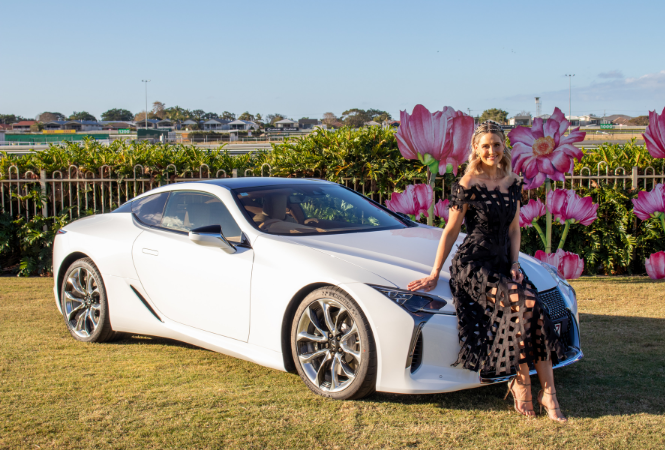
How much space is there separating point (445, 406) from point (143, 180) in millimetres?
6805

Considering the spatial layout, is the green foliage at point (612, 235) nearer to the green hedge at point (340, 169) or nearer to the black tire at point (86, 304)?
the green hedge at point (340, 169)

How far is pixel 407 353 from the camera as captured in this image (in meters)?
3.56

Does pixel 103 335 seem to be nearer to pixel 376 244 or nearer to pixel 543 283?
pixel 376 244

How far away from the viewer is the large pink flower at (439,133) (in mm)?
6727

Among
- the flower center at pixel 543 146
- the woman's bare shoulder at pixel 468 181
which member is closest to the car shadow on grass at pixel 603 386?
the woman's bare shoulder at pixel 468 181

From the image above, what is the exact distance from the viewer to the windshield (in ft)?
15.6

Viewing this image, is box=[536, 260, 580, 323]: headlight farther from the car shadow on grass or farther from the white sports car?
the car shadow on grass

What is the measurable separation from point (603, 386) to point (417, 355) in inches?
57.1

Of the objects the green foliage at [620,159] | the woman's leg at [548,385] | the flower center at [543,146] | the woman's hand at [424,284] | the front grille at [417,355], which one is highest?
the flower center at [543,146]

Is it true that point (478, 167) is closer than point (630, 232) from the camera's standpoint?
Yes

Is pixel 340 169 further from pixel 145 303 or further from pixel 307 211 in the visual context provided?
pixel 145 303

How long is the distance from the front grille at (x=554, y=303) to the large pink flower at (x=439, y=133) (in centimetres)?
296

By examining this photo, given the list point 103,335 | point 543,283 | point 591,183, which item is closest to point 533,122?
point 591,183

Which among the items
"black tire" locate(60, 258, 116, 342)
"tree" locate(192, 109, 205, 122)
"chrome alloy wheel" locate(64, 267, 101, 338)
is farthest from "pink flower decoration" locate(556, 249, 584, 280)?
"tree" locate(192, 109, 205, 122)
